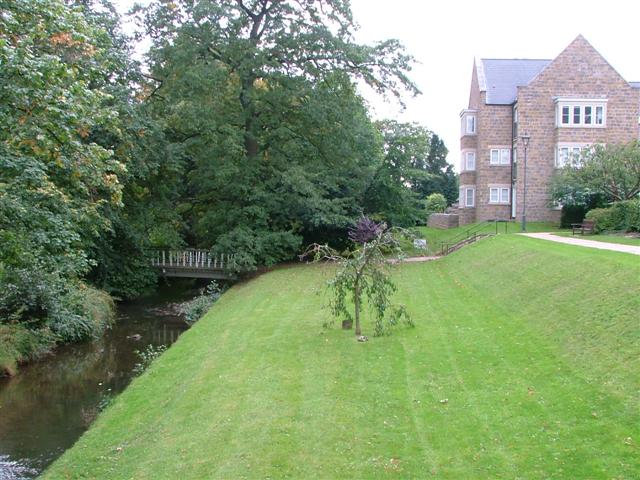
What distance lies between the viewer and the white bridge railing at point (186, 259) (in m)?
31.8

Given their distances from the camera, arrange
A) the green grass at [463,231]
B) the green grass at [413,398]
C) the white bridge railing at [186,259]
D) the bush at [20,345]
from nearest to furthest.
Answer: the green grass at [413,398] → the bush at [20,345] → the white bridge railing at [186,259] → the green grass at [463,231]

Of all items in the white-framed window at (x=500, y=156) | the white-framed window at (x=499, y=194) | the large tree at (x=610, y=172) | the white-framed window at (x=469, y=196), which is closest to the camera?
the large tree at (x=610, y=172)

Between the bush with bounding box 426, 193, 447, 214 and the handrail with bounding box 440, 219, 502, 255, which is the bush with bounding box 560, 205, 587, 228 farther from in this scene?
the bush with bounding box 426, 193, 447, 214

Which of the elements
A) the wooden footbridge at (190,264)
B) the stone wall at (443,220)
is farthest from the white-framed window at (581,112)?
the wooden footbridge at (190,264)

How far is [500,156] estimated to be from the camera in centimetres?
4650

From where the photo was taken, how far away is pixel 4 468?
10828mm

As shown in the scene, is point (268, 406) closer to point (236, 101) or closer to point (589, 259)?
point (589, 259)

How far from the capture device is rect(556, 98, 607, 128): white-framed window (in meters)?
42.5

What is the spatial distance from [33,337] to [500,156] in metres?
37.5

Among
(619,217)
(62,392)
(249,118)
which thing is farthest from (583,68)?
(62,392)

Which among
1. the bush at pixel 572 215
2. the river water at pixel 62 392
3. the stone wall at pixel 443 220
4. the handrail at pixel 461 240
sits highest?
the bush at pixel 572 215

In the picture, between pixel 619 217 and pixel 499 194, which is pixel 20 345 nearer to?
pixel 619 217

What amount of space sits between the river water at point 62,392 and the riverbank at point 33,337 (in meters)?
0.31

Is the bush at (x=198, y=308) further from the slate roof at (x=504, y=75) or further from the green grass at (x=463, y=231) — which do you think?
the slate roof at (x=504, y=75)
